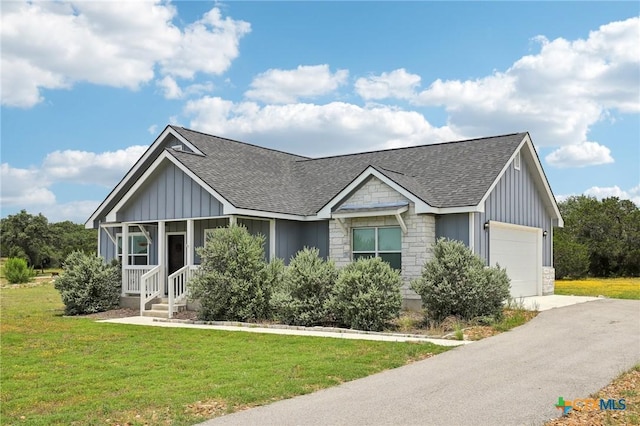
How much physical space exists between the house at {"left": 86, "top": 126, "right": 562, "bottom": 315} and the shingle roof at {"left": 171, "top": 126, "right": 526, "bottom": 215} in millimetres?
60

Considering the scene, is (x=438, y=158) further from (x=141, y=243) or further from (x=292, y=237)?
(x=141, y=243)

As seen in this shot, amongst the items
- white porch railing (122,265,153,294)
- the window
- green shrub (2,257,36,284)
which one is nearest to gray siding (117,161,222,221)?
white porch railing (122,265,153,294)

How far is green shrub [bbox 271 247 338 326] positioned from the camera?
1572 cm

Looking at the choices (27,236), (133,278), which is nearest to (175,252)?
(133,278)

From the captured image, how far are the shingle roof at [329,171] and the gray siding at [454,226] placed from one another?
19.5 inches

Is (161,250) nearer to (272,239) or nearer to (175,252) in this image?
(175,252)

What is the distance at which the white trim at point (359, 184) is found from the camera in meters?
18.1

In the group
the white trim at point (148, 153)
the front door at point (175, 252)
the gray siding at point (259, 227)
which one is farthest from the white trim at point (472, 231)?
the front door at point (175, 252)

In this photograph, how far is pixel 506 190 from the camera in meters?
20.6

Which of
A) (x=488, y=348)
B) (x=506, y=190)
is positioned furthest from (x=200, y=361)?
(x=506, y=190)

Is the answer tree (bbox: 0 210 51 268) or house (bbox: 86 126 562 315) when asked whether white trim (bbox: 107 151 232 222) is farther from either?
tree (bbox: 0 210 51 268)

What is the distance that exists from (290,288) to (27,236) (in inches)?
2167

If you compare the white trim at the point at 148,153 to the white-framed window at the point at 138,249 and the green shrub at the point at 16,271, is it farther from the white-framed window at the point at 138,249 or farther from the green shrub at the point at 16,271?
the green shrub at the point at 16,271

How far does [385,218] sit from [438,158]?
3.96 metres
